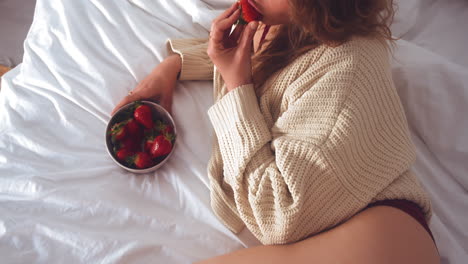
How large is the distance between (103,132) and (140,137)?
12cm

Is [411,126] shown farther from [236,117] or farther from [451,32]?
[236,117]

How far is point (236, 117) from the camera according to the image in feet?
2.34

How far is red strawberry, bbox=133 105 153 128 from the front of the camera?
0.85m

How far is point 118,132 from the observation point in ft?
2.70

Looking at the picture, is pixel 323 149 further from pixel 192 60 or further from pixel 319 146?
pixel 192 60

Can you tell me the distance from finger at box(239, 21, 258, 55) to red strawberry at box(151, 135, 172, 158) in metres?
0.31

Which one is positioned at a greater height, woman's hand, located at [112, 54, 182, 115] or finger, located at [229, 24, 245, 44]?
finger, located at [229, 24, 245, 44]

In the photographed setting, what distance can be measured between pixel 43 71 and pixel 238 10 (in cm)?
66

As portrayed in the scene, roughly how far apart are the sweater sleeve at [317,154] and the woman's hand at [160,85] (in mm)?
292

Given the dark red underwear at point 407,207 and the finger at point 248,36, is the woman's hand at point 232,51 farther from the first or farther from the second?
the dark red underwear at point 407,207

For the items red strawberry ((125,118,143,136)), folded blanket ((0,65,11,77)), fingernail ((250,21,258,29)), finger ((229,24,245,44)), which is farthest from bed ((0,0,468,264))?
folded blanket ((0,65,11,77))

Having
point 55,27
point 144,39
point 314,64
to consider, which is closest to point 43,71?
point 55,27


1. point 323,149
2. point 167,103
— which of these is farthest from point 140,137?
point 323,149

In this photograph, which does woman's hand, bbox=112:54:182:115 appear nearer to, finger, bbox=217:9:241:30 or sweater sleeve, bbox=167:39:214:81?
sweater sleeve, bbox=167:39:214:81
